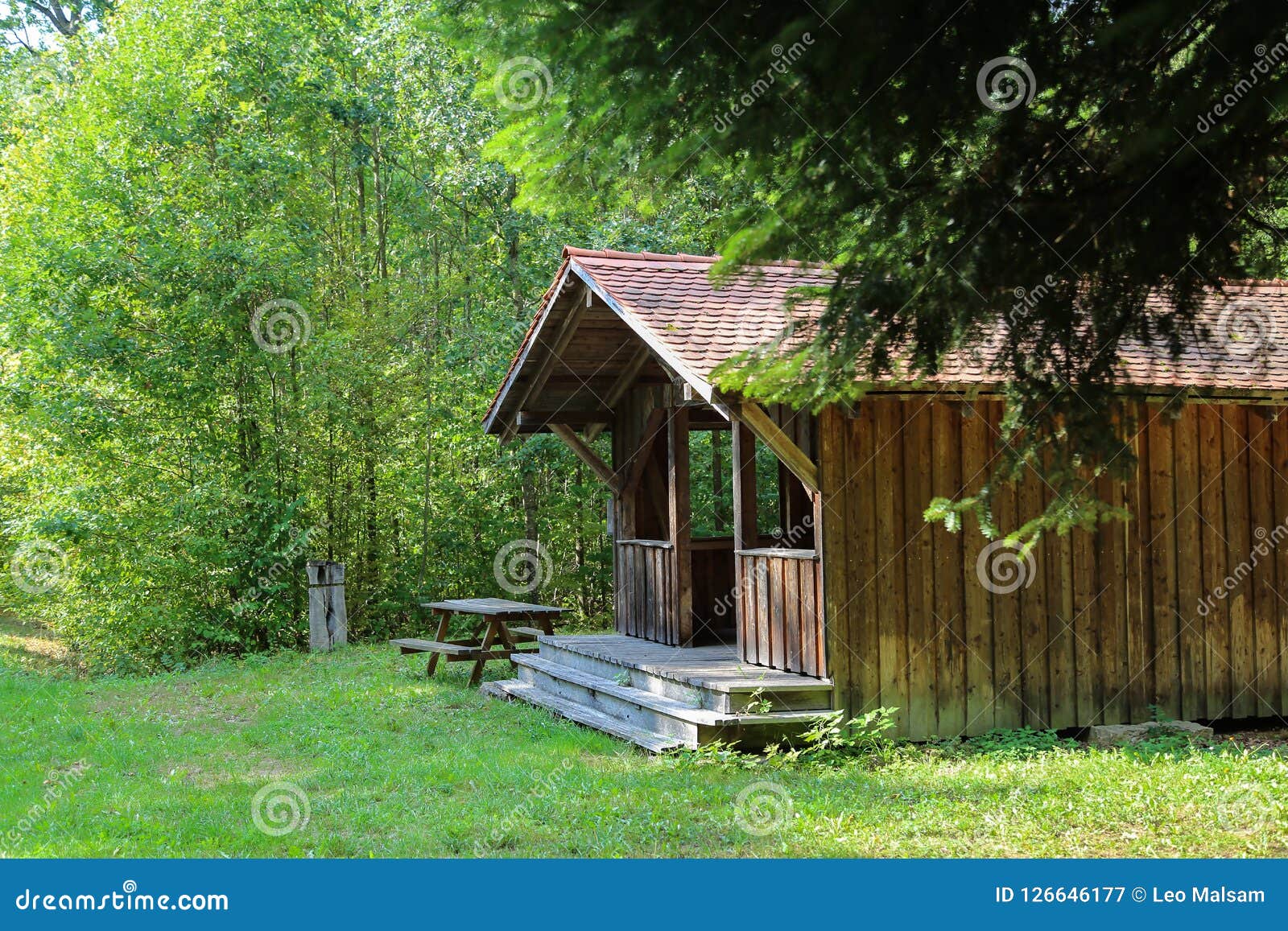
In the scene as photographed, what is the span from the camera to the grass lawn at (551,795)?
20.3ft

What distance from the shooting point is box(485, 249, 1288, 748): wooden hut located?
28.4 feet

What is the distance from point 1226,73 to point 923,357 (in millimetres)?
1570

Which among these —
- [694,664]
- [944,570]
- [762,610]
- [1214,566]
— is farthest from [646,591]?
[1214,566]

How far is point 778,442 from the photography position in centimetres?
835

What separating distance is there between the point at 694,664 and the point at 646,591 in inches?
82.1

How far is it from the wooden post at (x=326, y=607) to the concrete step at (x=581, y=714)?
4905 millimetres

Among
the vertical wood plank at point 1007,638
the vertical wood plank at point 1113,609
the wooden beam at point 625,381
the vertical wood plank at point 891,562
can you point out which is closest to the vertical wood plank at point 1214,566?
the vertical wood plank at point 1113,609

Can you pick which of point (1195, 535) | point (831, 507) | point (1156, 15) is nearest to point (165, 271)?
point (831, 507)

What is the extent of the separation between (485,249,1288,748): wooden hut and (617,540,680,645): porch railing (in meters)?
0.53

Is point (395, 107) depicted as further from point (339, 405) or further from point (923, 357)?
point (923, 357)

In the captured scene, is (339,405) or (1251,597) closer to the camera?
(1251,597)

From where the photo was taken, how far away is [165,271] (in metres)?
16.2

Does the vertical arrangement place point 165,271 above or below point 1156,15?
above

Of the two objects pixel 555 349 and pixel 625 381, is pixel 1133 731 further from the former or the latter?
pixel 555 349
